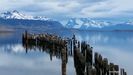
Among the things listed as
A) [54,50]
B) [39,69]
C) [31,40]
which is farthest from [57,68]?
[31,40]

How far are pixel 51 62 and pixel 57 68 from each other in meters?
4.95

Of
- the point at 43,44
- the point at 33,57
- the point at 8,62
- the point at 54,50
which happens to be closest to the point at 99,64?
the point at 8,62

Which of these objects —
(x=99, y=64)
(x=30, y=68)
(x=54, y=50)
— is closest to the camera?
(x=99, y=64)

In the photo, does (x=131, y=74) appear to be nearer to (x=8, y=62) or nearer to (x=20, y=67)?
(x=20, y=67)

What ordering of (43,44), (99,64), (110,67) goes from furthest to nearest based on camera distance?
(43,44) < (99,64) < (110,67)

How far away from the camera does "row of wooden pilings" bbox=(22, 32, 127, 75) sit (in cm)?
3023

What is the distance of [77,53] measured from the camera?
4566 centimetres

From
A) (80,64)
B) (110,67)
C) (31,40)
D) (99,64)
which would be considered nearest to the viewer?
(110,67)

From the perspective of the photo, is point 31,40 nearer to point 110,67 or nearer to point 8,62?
point 8,62

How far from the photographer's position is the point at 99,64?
35.7 m

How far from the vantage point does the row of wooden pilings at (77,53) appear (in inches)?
1190

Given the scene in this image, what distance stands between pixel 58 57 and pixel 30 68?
1013cm

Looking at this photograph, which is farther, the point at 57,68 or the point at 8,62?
the point at 8,62

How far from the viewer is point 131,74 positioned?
130 ft
